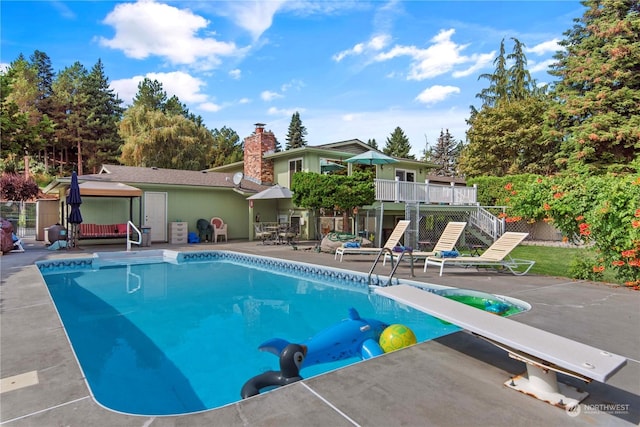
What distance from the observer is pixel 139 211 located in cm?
1512

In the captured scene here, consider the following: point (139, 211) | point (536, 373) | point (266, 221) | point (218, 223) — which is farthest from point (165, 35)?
point (536, 373)

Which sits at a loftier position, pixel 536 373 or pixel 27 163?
pixel 27 163

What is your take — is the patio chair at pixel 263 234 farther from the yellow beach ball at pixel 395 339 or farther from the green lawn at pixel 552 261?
the yellow beach ball at pixel 395 339

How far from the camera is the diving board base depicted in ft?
8.00

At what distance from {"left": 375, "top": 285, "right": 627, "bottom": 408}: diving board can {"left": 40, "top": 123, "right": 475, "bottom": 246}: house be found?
415 inches

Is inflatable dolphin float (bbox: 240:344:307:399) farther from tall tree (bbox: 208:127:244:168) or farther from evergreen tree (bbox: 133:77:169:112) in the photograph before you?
evergreen tree (bbox: 133:77:169:112)

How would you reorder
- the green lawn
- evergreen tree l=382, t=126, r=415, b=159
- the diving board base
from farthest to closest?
1. evergreen tree l=382, t=126, r=415, b=159
2. the green lawn
3. the diving board base

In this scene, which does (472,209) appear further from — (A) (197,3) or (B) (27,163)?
(B) (27,163)

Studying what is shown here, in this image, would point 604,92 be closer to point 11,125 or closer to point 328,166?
point 328,166

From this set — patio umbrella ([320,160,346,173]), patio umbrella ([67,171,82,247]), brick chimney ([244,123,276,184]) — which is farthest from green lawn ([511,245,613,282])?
patio umbrella ([67,171,82,247])

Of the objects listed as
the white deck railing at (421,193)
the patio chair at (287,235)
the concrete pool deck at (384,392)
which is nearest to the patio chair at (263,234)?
the patio chair at (287,235)

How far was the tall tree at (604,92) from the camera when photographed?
16.5 metres

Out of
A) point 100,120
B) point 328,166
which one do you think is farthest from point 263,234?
point 100,120

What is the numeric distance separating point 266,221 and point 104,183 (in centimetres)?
743
